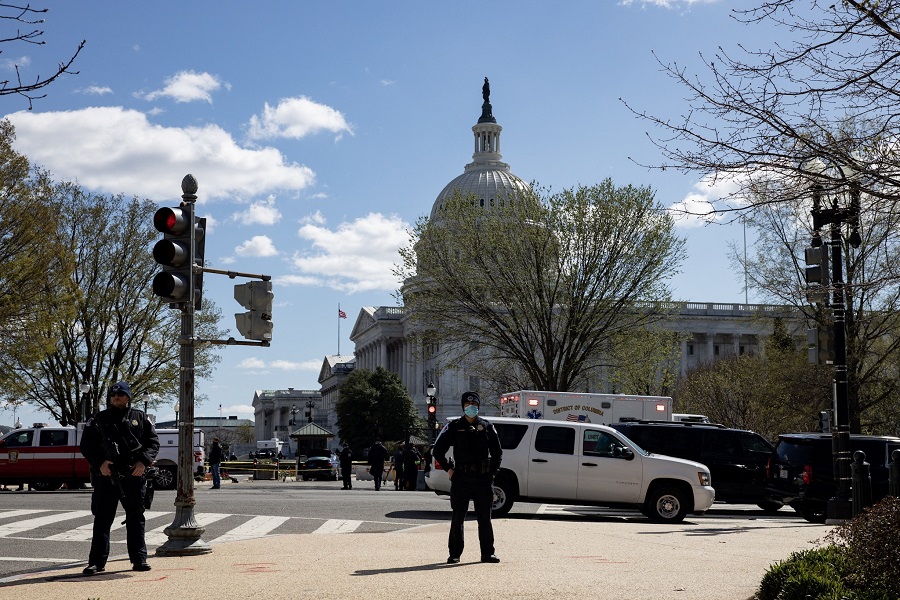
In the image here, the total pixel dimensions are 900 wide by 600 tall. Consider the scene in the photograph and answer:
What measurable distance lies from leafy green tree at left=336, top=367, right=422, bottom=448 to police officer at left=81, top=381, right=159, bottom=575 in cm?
9197

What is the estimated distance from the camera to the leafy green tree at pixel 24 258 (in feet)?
105

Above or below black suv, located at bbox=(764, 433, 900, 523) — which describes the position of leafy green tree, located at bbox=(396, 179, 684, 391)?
above

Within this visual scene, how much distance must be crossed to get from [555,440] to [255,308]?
9.46 metres

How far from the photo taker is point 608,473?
21.6 m

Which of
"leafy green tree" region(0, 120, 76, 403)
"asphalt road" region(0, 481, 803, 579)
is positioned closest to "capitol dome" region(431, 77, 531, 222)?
"leafy green tree" region(0, 120, 76, 403)

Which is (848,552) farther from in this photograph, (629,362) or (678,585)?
(629,362)

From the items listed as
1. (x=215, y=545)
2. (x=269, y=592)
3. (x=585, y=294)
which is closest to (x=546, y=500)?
(x=215, y=545)

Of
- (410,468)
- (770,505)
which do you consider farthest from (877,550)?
(410,468)

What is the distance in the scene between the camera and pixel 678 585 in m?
10.1

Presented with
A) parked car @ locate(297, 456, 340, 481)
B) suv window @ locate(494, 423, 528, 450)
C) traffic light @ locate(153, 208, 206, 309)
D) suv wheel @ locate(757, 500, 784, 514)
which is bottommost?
parked car @ locate(297, 456, 340, 481)

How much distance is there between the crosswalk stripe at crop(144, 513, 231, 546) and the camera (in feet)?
51.3

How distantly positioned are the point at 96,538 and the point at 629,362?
112 ft

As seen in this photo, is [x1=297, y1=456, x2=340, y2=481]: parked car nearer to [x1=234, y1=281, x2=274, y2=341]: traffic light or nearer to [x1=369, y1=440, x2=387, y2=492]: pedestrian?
[x1=369, y1=440, x2=387, y2=492]: pedestrian

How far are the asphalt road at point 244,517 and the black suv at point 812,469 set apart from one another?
3.76 ft
